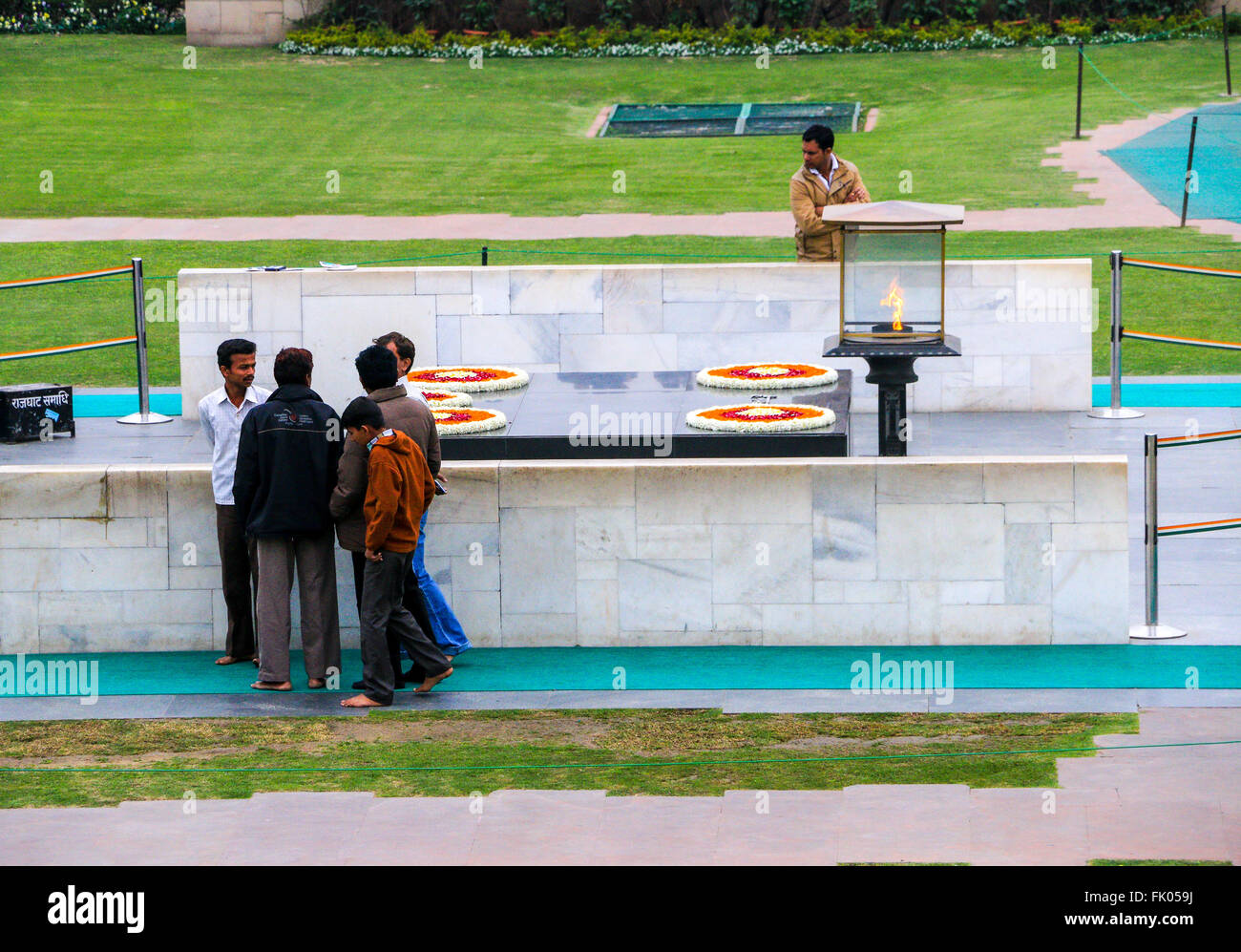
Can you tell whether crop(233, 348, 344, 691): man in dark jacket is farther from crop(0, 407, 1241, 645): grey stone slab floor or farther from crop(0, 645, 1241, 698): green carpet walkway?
crop(0, 407, 1241, 645): grey stone slab floor

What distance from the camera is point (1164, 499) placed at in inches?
549

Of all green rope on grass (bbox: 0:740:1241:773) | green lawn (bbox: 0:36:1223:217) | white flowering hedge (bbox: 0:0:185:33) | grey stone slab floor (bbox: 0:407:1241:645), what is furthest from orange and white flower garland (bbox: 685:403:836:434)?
white flowering hedge (bbox: 0:0:185:33)

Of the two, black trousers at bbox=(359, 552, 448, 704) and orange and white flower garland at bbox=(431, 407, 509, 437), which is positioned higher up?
orange and white flower garland at bbox=(431, 407, 509, 437)

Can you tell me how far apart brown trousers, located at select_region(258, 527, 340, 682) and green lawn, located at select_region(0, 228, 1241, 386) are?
9414 mm

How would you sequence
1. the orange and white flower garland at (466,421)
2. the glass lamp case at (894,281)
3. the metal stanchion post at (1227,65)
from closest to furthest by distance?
the orange and white flower garland at (466,421) < the glass lamp case at (894,281) < the metal stanchion post at (1227,65)

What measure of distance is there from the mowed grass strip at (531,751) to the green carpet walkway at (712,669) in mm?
618

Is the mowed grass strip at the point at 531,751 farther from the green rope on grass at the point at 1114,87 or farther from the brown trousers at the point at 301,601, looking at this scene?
the green rope on grass at the point at 1114,87

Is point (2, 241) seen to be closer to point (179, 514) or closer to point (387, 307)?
point (387, 307)

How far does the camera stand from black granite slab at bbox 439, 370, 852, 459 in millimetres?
13453

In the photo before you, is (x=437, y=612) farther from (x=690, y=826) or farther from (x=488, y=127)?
(x=488, y=127)

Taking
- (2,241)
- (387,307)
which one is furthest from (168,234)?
(387,307)

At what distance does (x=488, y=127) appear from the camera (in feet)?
121

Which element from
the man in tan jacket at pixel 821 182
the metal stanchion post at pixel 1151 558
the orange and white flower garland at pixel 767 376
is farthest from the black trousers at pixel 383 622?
the man in tan jacket at pixel 821 182

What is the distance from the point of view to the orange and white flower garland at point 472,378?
1550 centimetres
